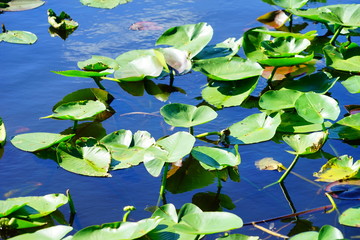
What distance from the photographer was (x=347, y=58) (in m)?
2.19

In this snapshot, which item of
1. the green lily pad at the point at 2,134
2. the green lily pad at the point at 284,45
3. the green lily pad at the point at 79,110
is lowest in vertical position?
the green lily pad at the point at 2,134

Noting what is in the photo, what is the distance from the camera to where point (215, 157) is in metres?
1.58

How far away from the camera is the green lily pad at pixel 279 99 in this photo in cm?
183

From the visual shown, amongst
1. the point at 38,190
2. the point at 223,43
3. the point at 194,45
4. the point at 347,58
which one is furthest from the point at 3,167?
the point at 347,58

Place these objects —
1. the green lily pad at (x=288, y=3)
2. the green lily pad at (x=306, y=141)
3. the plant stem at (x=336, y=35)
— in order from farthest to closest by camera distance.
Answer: the green lily pad at (x=288, y=3) < the plant stem at (x=336, y=35) < the green lily pad at (x=306, y=141)

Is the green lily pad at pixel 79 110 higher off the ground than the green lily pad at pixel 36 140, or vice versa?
the green lily pad at pixel 79 110

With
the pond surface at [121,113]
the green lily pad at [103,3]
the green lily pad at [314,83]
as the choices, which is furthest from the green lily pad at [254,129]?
the green lily pad at [103,3]

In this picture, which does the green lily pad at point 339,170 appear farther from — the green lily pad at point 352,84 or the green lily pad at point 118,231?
the green lily pad at point 118,231

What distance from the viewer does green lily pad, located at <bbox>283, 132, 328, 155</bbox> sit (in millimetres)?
1621

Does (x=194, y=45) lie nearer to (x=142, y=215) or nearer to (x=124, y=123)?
(x=124, y=123)

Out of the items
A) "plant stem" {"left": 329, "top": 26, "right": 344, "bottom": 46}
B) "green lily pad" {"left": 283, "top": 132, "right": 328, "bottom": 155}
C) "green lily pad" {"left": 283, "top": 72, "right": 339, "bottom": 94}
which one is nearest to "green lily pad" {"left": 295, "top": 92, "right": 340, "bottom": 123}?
"green lily pad" {"left": 283, "top": 132, "right": 328, "bottom": 155}

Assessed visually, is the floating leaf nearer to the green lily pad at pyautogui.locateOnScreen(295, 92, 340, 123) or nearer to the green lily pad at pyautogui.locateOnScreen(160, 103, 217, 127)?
the green lily pad at pyautogui.locateOnScreen(295, 92, 340, 123)

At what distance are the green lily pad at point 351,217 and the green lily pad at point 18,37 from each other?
1.67 metres

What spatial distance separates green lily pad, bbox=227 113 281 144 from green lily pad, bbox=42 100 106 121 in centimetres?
45
